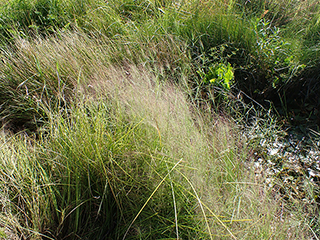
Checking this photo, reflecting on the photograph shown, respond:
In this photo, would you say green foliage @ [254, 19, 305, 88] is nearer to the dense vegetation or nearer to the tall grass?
the dense vegetation

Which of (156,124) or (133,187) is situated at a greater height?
(156,124)

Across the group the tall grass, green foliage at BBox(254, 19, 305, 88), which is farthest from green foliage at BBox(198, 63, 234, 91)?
the tall grass

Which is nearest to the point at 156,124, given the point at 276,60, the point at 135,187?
the point at 135,187

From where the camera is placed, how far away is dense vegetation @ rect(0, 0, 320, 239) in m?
1.75

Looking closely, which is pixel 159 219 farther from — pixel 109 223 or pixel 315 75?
pixel 315 75

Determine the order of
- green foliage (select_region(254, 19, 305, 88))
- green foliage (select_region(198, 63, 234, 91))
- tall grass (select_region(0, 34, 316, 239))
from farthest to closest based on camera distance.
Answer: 1. green foliage (select_region(254, 19, 305, 88))
2. green foliage (select_region(198, 63, 234, 91))
3. tall grass (select_region(0, 34, 316, 239))

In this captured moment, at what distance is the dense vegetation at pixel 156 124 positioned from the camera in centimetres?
175

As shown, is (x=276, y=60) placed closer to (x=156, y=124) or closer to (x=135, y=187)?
(x=156, y=124)

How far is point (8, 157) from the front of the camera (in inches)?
80.6

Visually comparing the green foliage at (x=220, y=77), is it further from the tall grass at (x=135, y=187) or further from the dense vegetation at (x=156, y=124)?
the tall grass at (x=135, y=187)

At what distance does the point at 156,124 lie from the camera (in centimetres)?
184

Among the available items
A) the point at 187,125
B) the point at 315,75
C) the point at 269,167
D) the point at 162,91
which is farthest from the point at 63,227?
the point at 315,75

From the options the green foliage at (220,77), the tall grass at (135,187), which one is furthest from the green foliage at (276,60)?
the tall grass at (135,187)

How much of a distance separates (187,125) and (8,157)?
4.28 feet
